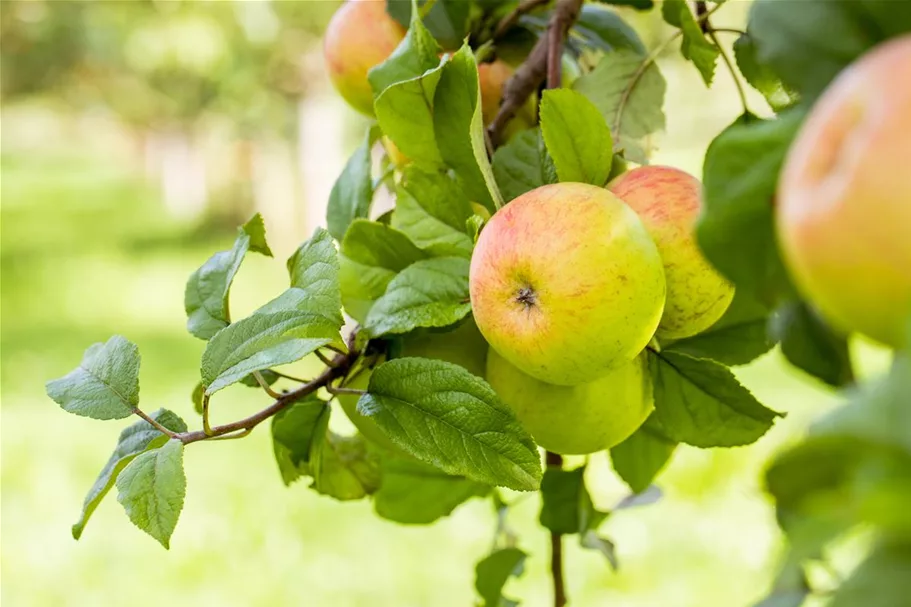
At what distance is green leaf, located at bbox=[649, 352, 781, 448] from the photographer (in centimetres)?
48

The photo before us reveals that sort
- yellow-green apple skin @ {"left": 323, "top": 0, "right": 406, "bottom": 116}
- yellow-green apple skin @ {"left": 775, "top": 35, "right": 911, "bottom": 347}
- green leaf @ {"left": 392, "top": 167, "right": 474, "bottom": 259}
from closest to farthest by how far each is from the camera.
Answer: yellow-green apple skin @ {"left": 775, "top": 35, "right": 911, "bottom": 347}
green leaf @ {"left": 392, "top": 167, "right": 474, "bottom": 259}
yellow-green apple skin @ {"left": 323, "top": 0, "right": 406, "bottom": 116}

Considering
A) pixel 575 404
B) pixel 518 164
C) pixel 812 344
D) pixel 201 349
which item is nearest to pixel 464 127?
pixel 518 164

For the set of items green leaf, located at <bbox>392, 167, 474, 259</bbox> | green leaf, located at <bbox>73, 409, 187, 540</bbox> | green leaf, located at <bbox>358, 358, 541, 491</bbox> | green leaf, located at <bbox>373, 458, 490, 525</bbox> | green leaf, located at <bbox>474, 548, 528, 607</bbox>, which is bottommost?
green leaf, located at <bbox>474, 548, 528, 607</bbox>

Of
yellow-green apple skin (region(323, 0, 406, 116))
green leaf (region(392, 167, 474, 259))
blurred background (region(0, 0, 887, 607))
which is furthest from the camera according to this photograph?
blurred background (region(0, 0, 887, 607))

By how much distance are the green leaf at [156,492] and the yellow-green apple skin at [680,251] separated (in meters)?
0.23

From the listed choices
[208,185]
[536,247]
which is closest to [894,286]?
[536,247]

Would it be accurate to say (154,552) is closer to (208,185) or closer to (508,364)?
(508,364)

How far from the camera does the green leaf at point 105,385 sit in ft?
1.58

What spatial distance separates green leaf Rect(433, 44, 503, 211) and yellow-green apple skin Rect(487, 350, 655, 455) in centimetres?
9

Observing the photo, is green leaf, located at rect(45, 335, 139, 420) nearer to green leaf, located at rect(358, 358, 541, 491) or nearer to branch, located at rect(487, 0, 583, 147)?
green leaf, located at rect(358, 358, 541, 491)

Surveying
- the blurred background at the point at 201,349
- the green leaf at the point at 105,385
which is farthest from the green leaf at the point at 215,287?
the blurred background at the point at 201,349

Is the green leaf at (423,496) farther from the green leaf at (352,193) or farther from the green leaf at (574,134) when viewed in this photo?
the green leaf at (574,134)

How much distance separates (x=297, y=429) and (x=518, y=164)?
187mm

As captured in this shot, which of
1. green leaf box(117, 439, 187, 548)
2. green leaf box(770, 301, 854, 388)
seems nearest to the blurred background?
green leaf box(770, 301, 854, 388)
